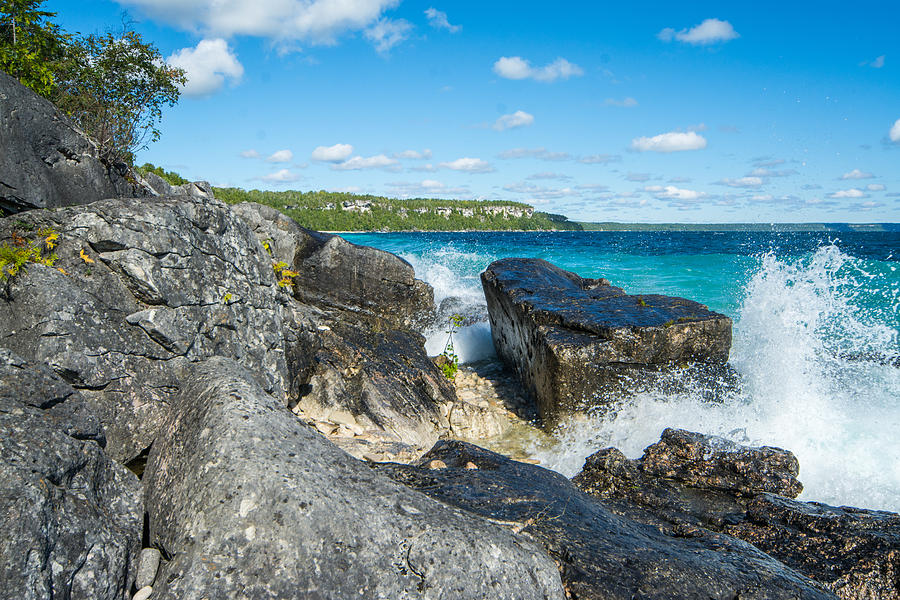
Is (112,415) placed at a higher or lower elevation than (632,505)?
higher

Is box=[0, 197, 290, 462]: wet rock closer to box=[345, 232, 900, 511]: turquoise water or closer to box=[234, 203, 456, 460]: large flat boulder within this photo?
box=[234, 203, 456, 460]: large flat boulder

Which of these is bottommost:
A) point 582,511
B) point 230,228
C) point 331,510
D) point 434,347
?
point 434,347

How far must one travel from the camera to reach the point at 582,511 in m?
3.70

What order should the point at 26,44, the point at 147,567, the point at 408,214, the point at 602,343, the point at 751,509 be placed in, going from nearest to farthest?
1. the point at 147,567
2. the point at 751,509
3. the point at 26,44
4. the point at 602,343
5. the point at 408,214

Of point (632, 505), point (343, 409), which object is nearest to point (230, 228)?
point (343, 409)

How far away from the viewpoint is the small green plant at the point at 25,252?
3656 mm

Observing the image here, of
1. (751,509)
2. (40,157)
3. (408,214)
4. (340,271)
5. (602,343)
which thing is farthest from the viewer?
(408,214)

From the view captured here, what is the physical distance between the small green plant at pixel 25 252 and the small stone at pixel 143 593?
2.40 m

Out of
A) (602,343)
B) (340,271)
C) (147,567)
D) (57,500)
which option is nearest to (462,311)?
(340,271)

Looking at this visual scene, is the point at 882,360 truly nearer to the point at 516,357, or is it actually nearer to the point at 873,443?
the point at 873,443

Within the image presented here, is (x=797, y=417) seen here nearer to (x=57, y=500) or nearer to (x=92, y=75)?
(x=57, y=500)

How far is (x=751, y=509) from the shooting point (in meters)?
4.78

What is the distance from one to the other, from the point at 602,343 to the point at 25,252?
6.92 m

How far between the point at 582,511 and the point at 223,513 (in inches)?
90.6
